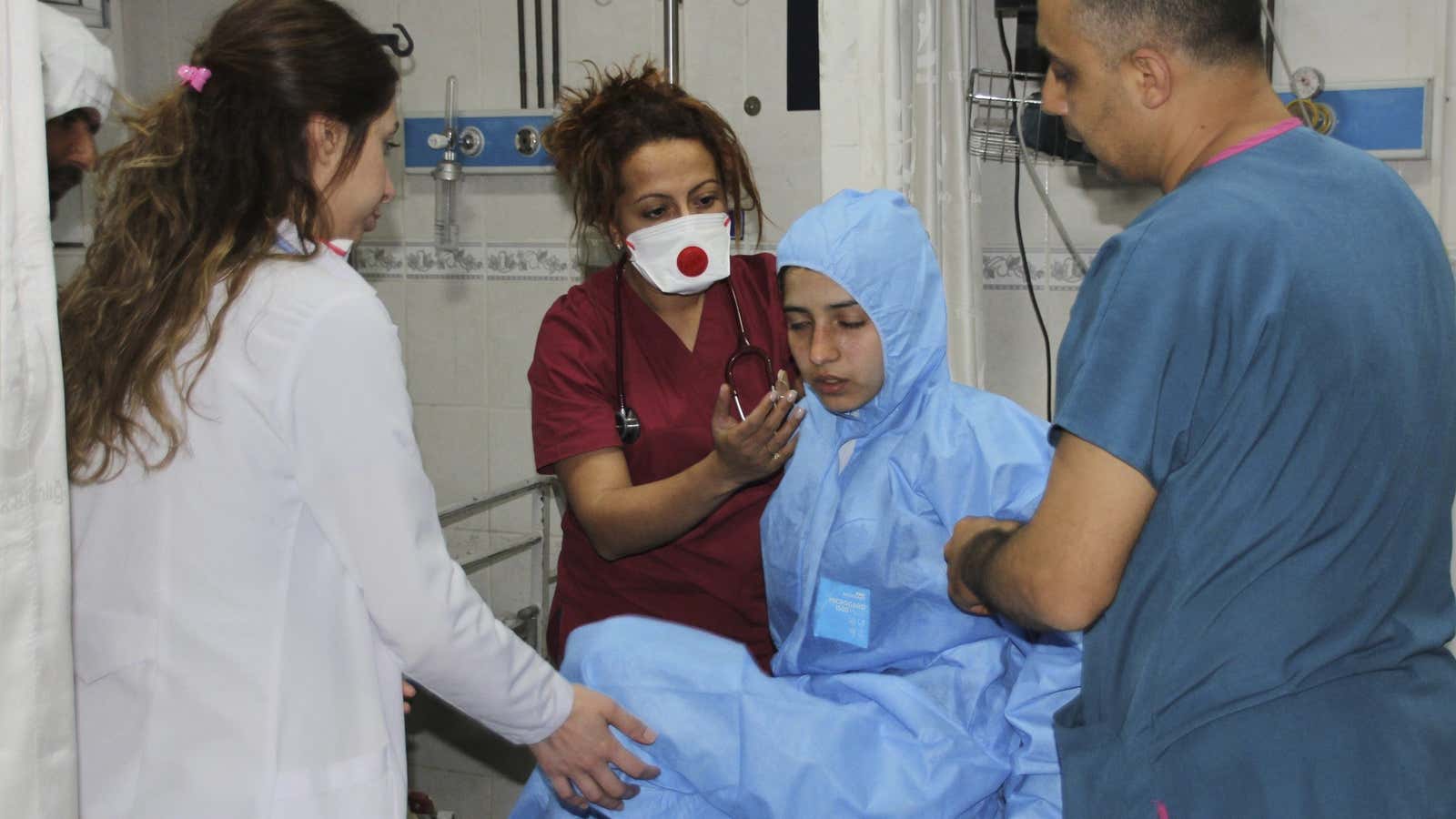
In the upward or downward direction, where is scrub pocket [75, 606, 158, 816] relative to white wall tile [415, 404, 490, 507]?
upward

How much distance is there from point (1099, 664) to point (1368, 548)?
252 mm

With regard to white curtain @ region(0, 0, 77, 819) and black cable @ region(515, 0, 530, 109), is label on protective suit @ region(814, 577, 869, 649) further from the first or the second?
black cable @ region(515, 0, 530, 109)

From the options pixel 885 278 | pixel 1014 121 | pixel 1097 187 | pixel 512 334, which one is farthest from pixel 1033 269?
pixel 512 334

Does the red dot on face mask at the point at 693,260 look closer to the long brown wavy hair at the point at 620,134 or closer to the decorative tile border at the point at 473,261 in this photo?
the long brown wavy hair at the point at 620,134

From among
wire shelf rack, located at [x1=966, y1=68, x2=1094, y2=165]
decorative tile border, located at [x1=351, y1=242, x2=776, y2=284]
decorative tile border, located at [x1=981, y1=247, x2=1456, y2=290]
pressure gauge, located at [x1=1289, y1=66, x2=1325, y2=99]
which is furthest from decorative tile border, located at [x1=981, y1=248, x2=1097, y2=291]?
decorative tile border, located at [x1=351, y1=242, x2=776, y2=284]

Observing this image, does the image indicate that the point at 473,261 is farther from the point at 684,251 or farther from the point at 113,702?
the point at 113,702

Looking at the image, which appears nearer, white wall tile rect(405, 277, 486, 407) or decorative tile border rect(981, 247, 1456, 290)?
decorative tile border rect(981, 247, 1456, 290)

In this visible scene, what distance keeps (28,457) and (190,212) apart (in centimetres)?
28

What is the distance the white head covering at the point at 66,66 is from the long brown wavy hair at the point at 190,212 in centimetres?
6

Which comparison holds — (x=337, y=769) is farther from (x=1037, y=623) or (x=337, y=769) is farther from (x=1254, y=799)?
(x=1254, y=799)

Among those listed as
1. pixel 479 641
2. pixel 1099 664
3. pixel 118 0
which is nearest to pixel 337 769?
pixel 479 641

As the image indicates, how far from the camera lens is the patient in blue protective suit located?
1.31m

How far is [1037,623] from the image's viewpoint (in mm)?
1112

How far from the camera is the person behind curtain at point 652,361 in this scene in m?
1.81
